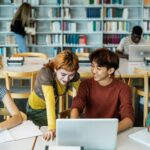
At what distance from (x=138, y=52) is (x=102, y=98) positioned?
212cm

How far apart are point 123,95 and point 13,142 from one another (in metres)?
0.85

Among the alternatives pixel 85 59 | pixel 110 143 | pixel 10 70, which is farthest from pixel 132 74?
pixel 110 143

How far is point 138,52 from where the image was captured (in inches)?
170

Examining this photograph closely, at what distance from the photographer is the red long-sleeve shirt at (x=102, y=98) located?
2305 millimetres

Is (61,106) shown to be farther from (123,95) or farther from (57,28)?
(57,28)

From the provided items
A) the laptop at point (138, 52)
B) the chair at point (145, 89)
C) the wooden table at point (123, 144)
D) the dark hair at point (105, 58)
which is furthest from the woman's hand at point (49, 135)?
the laptop at point (138, 52)

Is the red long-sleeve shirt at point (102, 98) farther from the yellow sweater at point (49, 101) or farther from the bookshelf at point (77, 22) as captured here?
the bookshelf at point (77, 22)

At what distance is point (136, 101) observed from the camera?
4.50 m

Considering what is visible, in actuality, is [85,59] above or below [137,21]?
below

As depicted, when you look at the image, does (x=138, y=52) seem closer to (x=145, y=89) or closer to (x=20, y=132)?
(x=145, y=89)

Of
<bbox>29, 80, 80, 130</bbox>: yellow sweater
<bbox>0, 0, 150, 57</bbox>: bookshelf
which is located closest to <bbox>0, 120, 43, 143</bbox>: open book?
<bbox>29, 80, 80, 130</bbox>: yellow sweater

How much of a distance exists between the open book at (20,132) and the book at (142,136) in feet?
1.82

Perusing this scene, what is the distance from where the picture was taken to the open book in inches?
74.6

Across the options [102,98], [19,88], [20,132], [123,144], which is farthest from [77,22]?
[123,144]
